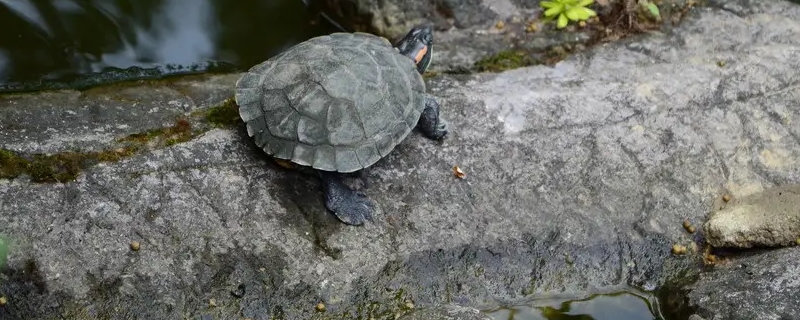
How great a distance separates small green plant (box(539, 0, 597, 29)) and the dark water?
1681 millimetres

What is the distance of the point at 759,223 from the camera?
407 cm

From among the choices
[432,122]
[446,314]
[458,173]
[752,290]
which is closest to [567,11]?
[432,122]

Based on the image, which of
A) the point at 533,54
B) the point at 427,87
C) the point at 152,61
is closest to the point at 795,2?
the point at 533,54

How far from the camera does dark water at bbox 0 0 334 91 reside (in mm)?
4918

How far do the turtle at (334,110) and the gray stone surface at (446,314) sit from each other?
62 cm

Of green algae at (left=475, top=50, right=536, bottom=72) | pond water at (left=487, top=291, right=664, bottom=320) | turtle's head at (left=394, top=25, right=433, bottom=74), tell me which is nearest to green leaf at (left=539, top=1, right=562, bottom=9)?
green algae at (left=475, top=50, right=536, bottom=72)

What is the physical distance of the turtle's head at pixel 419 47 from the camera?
457 centimetres

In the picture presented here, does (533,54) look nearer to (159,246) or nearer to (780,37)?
(780,37)

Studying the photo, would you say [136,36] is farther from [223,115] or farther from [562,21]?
[562,21]

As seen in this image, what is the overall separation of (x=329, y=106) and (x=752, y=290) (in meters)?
2.36

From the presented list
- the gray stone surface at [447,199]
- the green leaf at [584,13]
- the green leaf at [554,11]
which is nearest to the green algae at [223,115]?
the gray stone surface at [447,199]

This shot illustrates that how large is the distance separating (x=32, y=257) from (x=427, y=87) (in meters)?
2.45

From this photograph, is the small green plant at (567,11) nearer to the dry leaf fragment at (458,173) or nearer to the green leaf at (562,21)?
the green leaf at (562,21)

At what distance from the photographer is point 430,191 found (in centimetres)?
412
